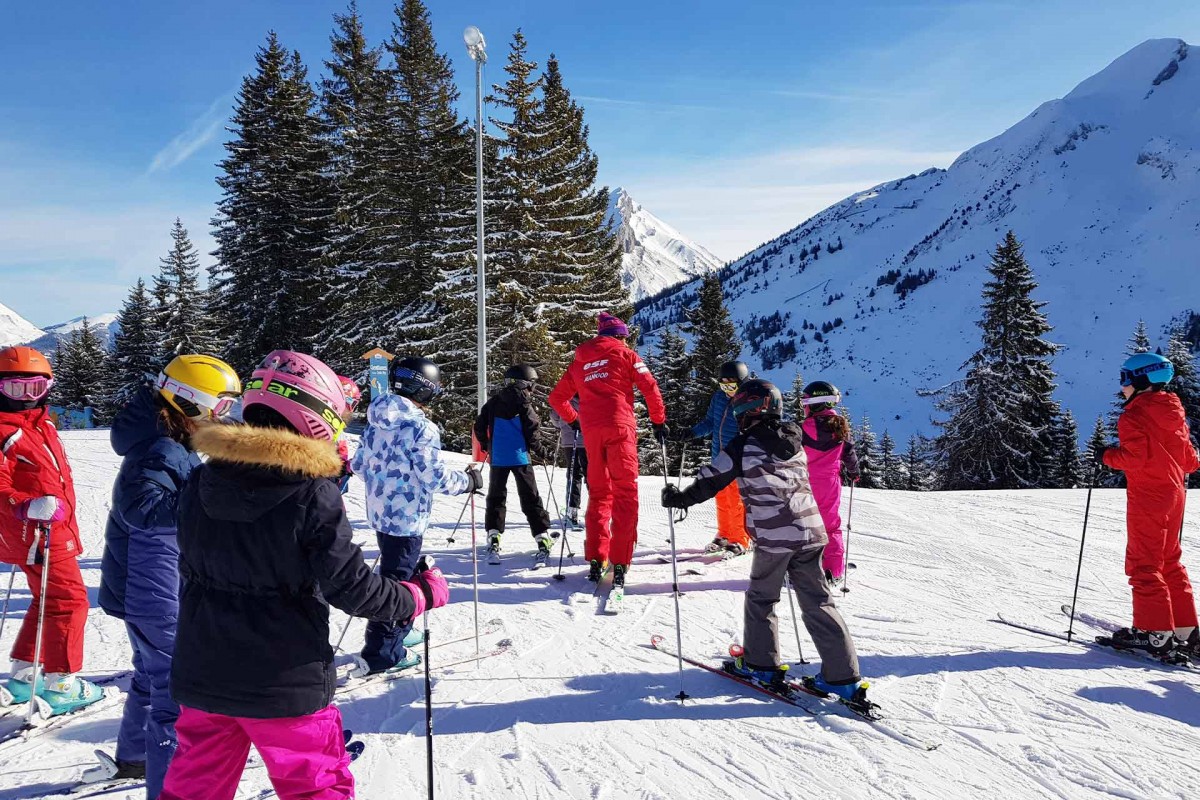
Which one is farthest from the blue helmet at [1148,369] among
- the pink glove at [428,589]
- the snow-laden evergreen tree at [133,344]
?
the snow-laden evergreen tree at [133,344]

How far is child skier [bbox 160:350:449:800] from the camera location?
204cm

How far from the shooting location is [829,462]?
6.06m

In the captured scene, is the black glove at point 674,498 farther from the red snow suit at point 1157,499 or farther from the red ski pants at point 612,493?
the red snow suit at point 1157,499

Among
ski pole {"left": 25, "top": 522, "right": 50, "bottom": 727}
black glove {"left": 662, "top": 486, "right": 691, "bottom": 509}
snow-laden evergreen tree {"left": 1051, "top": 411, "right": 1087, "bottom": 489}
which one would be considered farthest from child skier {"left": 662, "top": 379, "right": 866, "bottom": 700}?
snow-laden evergreen tree {"left": 1051, "top": 411, "right": 1087, "bottom": 489}

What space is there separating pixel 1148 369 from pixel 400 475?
17.5 ft

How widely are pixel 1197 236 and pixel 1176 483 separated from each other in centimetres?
16388

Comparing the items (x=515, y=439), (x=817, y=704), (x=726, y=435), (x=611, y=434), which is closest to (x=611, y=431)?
(x=611, y=434)

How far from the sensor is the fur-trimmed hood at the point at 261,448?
1994mm

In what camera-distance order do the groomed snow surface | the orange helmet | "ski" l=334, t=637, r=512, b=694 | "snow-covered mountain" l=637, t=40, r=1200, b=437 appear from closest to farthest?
the groomed snow surface, the orange helmet, "ski" l=334, t=637, r=512, b=694, "snow-covered mountain" l=637, t=40, r=1200, b=437

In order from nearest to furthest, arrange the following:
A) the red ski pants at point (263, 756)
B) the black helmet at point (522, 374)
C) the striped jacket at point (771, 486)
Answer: the red ski pants at point (263, 756)
the striped jacket at point (771, 486)
the black helmet at point (522, 374)

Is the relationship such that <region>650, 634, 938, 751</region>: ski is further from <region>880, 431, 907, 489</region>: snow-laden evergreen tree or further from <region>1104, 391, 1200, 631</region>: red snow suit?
<region>880, 431, 907, 489</region>: snow-laden evergreen tree

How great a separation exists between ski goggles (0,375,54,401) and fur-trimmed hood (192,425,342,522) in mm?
2717

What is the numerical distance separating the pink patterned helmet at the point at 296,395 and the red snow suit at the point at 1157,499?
211 inches

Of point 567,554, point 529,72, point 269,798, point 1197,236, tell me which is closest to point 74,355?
point 529,72
